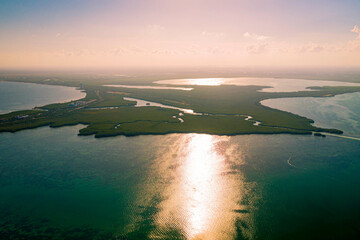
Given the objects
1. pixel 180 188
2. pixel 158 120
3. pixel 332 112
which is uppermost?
pixel 332 112

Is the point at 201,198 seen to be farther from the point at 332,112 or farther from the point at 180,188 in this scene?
the point at 332,112

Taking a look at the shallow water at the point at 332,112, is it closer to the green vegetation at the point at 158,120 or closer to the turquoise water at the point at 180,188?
the green vegetation at the point at 158,120

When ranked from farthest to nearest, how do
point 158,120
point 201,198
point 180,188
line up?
point 158,120 < point 180,188 < point 201,198

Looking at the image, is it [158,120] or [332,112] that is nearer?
[158,120]

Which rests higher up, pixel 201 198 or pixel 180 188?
pixel 180 188

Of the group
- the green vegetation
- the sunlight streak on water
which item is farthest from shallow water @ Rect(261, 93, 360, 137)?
the sunlight streak on water

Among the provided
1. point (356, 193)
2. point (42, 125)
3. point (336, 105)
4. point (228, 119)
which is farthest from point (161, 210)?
point (336, 105)

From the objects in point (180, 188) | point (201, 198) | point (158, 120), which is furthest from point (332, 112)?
point (180, 188)

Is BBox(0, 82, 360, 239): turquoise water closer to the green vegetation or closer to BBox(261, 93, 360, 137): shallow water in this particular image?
the green vegetation

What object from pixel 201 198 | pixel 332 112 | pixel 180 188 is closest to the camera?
pixel 201 198
